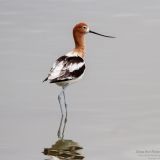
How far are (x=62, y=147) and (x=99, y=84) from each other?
7.81 ft

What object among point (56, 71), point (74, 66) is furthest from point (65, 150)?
point (74, 66)

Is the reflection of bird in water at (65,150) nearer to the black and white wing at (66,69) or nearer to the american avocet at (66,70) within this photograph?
the american avocet at (66,70)

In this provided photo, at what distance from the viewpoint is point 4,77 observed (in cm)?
1127

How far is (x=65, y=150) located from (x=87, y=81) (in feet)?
9.13

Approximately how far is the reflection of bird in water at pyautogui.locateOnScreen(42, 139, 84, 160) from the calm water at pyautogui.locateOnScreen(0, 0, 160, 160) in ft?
0.30

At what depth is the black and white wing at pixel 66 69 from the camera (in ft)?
33.2

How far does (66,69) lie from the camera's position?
10.4m

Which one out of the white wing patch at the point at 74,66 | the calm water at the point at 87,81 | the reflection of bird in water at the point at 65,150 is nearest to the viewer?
the reflection of bird in water at the point at 65,150

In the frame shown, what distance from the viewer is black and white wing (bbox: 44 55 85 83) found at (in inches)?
398

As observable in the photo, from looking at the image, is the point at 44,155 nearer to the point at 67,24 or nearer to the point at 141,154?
the point at 141,154

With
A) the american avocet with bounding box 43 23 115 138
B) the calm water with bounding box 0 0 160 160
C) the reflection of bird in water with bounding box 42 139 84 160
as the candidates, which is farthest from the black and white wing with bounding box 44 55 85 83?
the reflection of bird in water with bounding box 42 139 84 160

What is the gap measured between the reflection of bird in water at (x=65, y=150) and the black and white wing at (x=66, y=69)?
4.21 ft

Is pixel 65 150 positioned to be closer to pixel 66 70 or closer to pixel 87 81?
pixel 66 70

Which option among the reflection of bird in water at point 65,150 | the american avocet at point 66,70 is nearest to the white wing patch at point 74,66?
the american avocet at point 66,70
